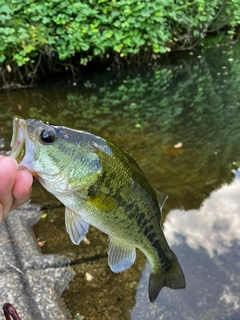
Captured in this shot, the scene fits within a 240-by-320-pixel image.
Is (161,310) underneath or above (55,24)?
underneath

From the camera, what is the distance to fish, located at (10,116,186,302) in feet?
5.50

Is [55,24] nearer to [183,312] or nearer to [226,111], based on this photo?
[226,111]

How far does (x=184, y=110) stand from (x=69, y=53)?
311cm

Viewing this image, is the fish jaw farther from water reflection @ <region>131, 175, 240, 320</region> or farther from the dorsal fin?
water reflection @ <region>131, 175, 240, 320</region>

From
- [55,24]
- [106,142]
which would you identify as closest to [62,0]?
[55,24]

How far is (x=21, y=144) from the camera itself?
166 centimetres

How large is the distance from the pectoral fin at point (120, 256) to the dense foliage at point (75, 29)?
707 cm

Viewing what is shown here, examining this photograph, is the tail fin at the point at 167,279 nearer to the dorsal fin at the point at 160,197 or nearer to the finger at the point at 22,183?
the dorsal fin at the point at 160,197

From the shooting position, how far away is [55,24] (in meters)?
8.91

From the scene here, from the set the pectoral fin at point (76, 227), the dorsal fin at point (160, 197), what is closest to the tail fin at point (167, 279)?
the dorsal fin at point (160, 197)

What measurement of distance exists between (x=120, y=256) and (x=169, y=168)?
143 inches

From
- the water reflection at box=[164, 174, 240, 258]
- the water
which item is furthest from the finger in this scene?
the water reflection at box=[164, 174, 240, 258]

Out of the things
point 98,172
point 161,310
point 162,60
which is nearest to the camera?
point 98,172

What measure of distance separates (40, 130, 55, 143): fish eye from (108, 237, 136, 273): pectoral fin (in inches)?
25.1
